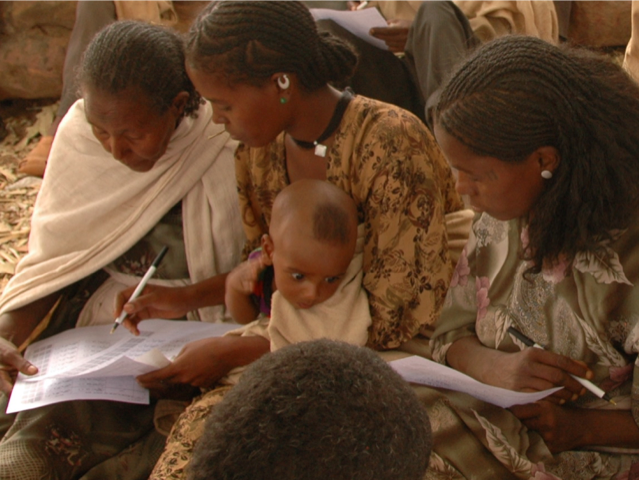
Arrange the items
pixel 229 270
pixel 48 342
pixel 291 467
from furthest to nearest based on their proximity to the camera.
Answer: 1. pixel 229 270
2. pixel 48 342
3. pixel 291 467

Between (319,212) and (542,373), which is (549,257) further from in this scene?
(319,212)

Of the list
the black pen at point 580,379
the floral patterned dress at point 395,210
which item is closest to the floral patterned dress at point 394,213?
the floral patterned dress at point 395,210

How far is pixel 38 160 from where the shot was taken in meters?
4.04

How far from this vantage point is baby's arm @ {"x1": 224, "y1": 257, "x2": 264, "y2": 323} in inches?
83.1

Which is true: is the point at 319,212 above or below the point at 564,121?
below

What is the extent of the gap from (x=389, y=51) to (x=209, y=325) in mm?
1867

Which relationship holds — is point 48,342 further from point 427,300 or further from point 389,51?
point 389,51

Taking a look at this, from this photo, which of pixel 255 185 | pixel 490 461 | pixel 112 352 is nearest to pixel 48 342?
pixel 112 352

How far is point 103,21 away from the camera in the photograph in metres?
3.91

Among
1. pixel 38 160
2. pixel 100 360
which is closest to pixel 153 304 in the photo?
pixel 100 360

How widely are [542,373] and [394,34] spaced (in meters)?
2.38

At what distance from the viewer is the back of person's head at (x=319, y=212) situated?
1.81 meters

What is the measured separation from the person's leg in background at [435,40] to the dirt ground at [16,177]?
93.9 inches

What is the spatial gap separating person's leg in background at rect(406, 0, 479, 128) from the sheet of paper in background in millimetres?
178
